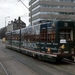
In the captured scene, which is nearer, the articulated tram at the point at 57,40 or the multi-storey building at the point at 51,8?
the articulated tram at the point at 57,40

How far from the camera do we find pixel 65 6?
115m

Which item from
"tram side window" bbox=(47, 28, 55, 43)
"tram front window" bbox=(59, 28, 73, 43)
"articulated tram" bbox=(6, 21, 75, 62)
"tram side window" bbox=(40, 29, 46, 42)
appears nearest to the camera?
"articulated tram" bbox=(6, 21, 75, 62)

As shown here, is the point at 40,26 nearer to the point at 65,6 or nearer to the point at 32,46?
the point at 32,46

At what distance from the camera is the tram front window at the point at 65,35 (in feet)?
56.9

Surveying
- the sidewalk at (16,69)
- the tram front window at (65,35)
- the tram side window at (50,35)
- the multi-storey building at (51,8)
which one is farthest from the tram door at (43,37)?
the multi-storey building at (51,8)

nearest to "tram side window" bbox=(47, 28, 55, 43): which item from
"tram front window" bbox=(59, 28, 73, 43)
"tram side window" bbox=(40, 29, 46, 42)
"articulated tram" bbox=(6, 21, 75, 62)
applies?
"articulated tram" bbox=(6, 21, 75, 62)

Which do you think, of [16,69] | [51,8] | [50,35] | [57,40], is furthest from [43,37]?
[51,8]

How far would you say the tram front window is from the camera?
17.3 metres

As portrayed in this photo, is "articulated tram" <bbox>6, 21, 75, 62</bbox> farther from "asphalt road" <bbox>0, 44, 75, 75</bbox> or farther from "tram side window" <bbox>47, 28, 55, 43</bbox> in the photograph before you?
"asphalt road" <bbox>0, 44, 75, 75</bbox>

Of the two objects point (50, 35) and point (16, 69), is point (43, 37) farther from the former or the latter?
point (16, 69)

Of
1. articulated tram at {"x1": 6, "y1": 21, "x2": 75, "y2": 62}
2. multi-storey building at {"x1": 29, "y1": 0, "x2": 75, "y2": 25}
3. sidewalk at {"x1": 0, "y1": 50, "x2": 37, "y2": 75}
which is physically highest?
multi-storey building at {"x1": 29, "y1": 0, "x2": 75, "y2": 25}

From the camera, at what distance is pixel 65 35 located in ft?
57.4

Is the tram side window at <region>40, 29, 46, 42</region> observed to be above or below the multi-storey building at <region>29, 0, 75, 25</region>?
below

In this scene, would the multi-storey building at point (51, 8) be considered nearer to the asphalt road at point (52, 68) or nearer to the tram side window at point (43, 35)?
the tram side window at point (43, 35)
